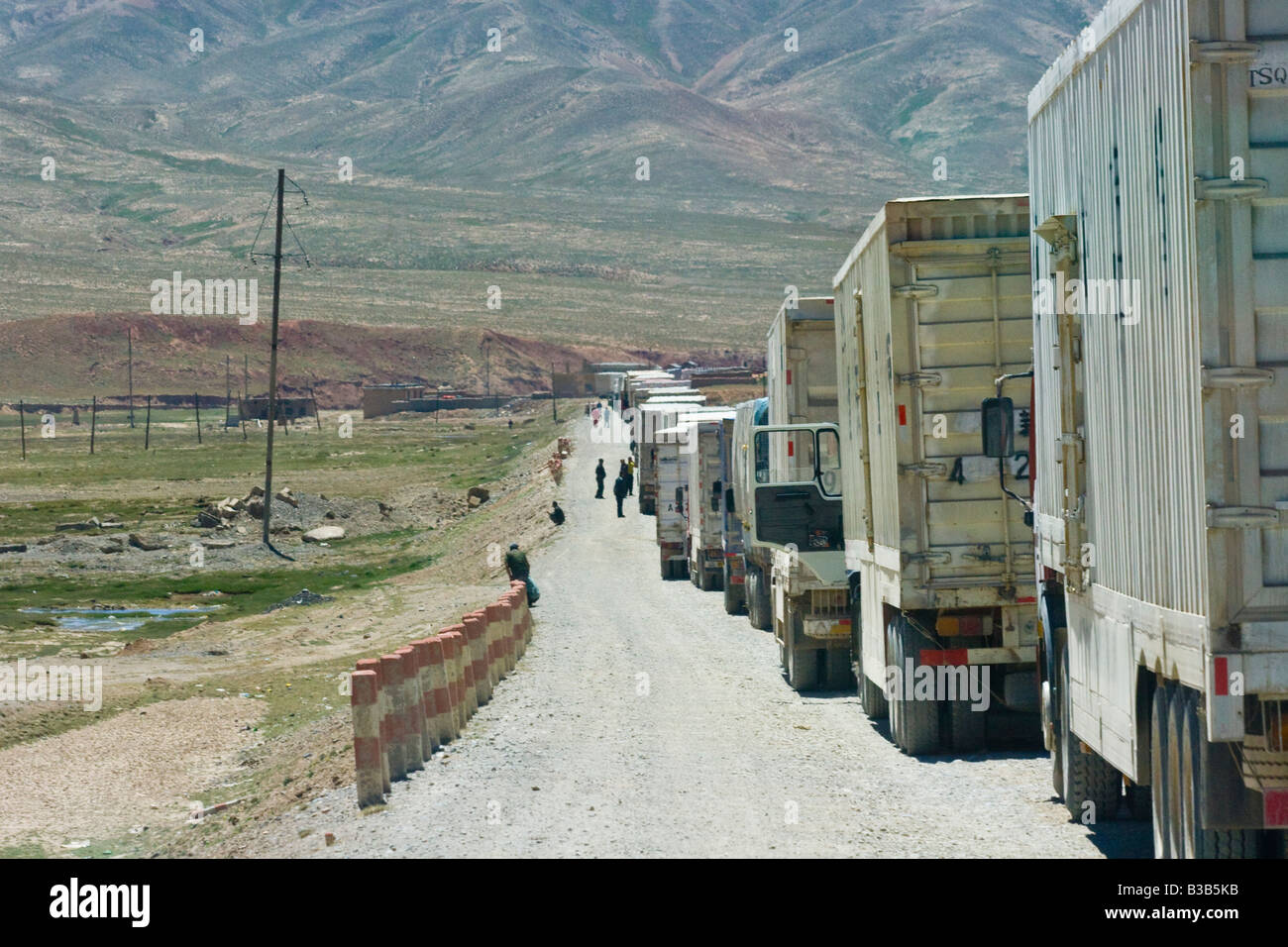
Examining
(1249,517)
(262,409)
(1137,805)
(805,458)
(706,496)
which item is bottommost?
(1137,805)

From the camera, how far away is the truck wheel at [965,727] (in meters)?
13.2

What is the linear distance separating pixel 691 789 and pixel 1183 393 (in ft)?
20.2

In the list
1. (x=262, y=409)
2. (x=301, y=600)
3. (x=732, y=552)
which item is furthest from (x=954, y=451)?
(x=262, y=409)

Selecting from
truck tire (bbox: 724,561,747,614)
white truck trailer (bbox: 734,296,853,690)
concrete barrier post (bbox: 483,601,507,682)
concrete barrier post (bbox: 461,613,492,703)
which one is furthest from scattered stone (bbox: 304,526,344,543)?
concrete barrier post (bbox: 461,613,492,703)

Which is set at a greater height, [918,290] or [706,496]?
[918,290]

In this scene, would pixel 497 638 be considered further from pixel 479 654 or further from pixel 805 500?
pixel 805 500

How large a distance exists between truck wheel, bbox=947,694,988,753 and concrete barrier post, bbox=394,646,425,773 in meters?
4.42

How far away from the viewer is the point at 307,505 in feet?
169

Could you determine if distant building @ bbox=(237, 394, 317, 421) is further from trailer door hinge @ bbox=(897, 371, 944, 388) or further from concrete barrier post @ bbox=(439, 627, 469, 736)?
trailer door hinge @ bbox=(897, 371, 944, 388)

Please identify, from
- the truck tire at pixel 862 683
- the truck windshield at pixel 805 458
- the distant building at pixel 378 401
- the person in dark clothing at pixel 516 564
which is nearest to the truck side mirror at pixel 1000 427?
the truck tire at pixel 862 683

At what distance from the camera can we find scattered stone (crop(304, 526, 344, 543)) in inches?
1874

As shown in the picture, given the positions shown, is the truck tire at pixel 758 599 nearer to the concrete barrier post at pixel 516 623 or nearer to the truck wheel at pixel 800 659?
the concrete barrier post at pixel 516 623

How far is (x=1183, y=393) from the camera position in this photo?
6695mm
